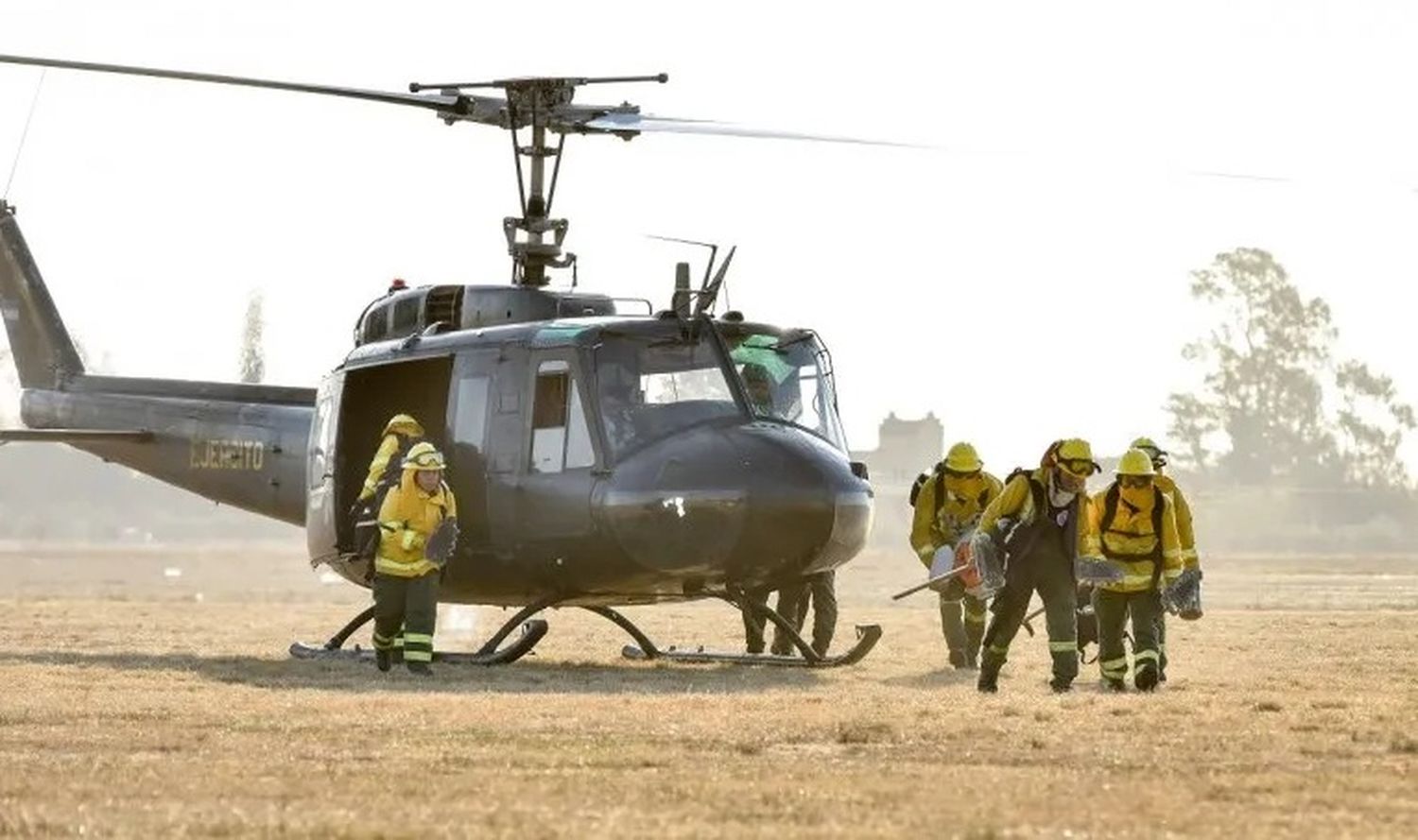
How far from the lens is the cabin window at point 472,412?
1848cm

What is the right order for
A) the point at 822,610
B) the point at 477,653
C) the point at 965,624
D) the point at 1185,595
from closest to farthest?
the point at 1185,595 → the point at 477,653 → the point at 965,624 → the point at 822,610

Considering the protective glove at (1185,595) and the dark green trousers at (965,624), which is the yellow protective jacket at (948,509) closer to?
the dark green trousers at (965,624)

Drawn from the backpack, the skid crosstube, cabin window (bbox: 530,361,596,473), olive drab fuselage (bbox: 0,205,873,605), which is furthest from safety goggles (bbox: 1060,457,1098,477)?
the backpack

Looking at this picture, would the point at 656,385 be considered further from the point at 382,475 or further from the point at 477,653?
the point at 477,653

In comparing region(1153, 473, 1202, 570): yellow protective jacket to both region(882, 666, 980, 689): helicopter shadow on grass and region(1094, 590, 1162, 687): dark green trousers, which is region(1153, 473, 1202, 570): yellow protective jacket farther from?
region(882, 666, 980, 689): helicopter shadow on grass

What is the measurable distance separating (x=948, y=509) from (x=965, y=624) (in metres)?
0.95

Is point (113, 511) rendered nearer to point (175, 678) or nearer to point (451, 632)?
point (451, 632)

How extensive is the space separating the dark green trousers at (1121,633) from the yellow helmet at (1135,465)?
31.0 inches

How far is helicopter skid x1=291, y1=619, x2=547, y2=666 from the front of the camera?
61.0ft

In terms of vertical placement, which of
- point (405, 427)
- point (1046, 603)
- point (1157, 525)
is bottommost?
point (1046, 603)

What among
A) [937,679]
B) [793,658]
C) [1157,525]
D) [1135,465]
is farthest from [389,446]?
[1157,525]

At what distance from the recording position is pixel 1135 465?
16.2 m

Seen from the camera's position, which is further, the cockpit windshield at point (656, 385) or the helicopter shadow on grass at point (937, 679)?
the cockpit windshield at point (656, 385)

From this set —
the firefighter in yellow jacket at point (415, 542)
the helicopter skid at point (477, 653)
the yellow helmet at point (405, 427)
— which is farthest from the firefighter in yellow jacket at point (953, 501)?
the yellow helmet at point (405, 427)
